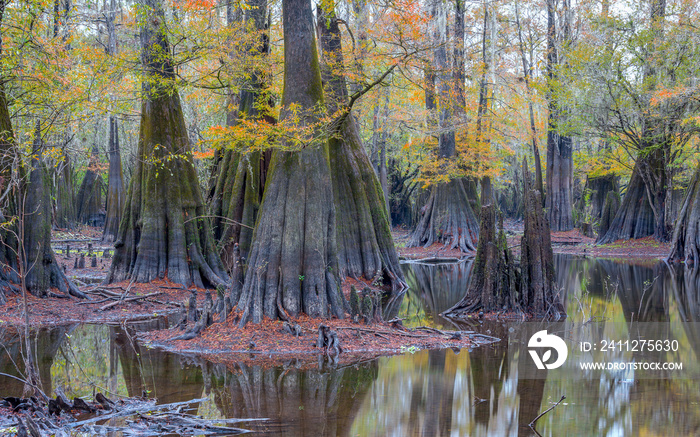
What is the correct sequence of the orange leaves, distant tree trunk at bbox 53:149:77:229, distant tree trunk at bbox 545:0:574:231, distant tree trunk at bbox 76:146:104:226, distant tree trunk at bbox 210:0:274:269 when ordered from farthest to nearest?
distant tree trunk at bbox 76:146:104:226
distant tree trunk at bbox 53:149:77:229
distant tree trunk at bbox 545:0:574:231
the orange leaves
distant tree trunk at bbox 210:0:274:269

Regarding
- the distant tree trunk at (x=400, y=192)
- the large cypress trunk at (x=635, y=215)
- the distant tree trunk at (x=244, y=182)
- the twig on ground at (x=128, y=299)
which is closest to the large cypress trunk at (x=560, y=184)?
the large cypress trunk at (x=635, y=215)

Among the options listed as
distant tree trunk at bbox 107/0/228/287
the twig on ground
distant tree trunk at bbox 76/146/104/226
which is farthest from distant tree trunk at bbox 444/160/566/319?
distant tree trunk at bbox 76/146/104/226

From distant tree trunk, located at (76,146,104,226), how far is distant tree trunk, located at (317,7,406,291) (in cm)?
2984

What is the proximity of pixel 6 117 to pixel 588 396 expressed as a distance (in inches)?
439

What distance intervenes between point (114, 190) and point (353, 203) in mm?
17188

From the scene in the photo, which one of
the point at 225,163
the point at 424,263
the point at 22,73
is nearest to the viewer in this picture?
the point at 22,73

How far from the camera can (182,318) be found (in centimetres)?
939

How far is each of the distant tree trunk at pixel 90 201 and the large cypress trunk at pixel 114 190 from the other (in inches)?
511

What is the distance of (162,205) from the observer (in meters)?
13.9

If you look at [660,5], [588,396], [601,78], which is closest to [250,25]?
[588,396]

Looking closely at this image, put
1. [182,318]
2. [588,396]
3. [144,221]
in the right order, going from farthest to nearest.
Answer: [144,221] → [182,318] → [588,396]

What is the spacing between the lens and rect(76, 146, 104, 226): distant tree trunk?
4062 cm

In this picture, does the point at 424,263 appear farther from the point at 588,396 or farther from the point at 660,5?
the point at 588,396

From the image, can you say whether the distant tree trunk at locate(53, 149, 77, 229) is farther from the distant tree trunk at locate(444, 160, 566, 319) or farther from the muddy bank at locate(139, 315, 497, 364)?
the distant tree trunk at locate(444, 160, 566, 319)
